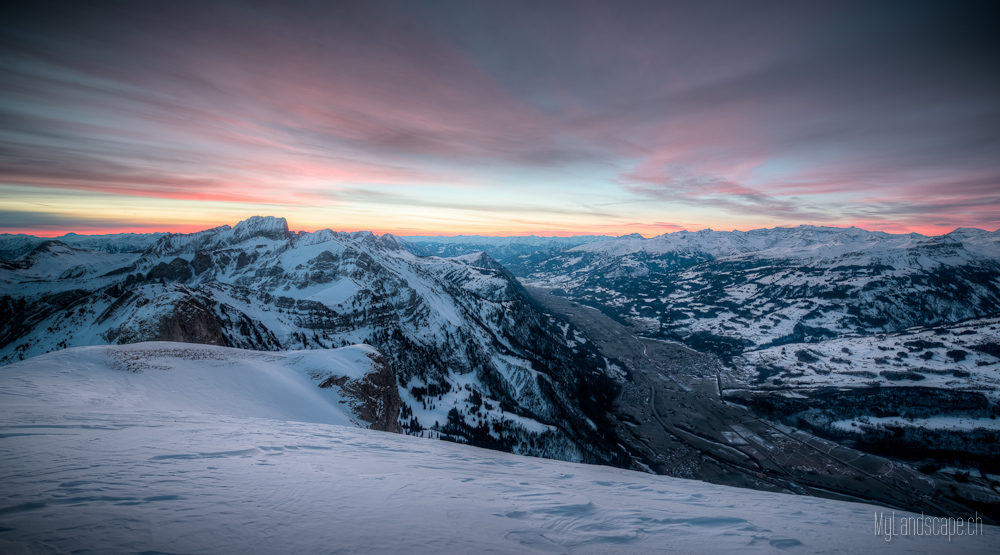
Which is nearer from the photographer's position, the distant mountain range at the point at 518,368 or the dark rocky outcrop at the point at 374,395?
the dark rocky outcrop at the point at 374,395

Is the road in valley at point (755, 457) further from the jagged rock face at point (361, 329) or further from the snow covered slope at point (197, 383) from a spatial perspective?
the snow covered slope at point (197, 383)

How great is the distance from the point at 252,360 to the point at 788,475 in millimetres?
141444

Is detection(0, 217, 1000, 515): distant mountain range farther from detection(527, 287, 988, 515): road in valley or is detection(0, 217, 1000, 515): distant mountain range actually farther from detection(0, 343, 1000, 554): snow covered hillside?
detection(0, 343, 1000, 554): snow covered hillside

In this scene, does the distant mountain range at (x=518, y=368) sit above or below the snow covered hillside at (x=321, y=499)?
below

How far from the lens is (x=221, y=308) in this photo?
8438 cm

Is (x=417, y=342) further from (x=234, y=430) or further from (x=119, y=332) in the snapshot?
(x=234, y=430)

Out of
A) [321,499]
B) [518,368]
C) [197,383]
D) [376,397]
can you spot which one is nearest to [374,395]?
[376,397]

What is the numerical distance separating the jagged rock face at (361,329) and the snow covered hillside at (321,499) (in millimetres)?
28266

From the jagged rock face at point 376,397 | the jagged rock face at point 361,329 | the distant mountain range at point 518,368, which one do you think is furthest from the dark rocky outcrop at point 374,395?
the distant mountain range at point 518,368

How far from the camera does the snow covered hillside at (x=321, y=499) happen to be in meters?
6.71

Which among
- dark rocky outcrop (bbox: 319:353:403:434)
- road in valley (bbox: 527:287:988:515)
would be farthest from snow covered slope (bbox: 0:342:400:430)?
road in valley (bbox: 527:287:988:515)

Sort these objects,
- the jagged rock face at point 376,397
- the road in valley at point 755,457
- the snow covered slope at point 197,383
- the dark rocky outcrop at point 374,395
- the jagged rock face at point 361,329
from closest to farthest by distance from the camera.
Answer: the snow covered slope at point 197,383 < the dark rocky outcrop at point 374,395 < the jagged rock face at point 376,397 < the jagged rock face at point 361,329 < the road in valley at point 755,457

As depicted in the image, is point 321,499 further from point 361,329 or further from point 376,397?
point 361,329

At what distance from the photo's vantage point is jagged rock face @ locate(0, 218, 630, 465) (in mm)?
70062
